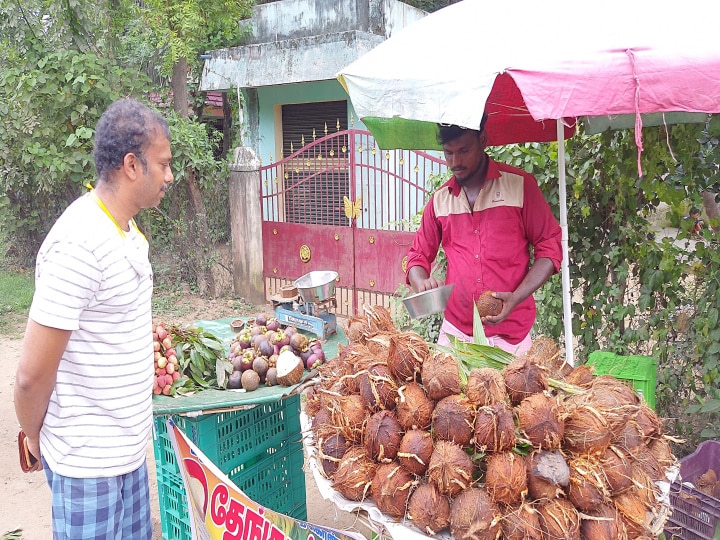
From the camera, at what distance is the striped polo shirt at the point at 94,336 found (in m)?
1.87

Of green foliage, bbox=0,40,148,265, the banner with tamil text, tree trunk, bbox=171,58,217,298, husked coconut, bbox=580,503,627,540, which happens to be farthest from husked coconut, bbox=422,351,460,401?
tree trunk, bbox=171,58,217,298

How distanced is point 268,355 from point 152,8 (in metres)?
6.59

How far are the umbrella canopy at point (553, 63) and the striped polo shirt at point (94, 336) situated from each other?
114 cm

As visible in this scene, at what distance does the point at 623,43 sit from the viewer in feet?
6.29

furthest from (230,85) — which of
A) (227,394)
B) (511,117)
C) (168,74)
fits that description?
A: (227,394)

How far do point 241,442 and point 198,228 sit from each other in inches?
231

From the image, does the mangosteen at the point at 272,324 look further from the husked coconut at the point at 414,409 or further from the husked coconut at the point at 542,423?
the husked coconut at the point at 542,423

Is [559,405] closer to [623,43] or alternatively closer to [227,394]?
[623,43]

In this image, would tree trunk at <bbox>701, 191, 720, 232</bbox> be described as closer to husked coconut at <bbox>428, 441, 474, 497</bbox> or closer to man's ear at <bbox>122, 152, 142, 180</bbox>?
husked coconut at <bbox>428, 441, 474, 497</bbox>

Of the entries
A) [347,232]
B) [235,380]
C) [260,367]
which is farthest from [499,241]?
[347,232]

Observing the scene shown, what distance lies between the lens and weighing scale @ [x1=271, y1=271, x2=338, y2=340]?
3357 mm

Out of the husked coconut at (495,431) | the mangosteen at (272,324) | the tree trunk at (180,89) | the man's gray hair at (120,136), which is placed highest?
the tree trunk at (180,89)

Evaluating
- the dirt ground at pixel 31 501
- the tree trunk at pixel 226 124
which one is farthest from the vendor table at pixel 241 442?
the tree trunk at pixel 226 124

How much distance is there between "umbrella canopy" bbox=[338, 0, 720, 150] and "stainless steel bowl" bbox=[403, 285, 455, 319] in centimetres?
83
